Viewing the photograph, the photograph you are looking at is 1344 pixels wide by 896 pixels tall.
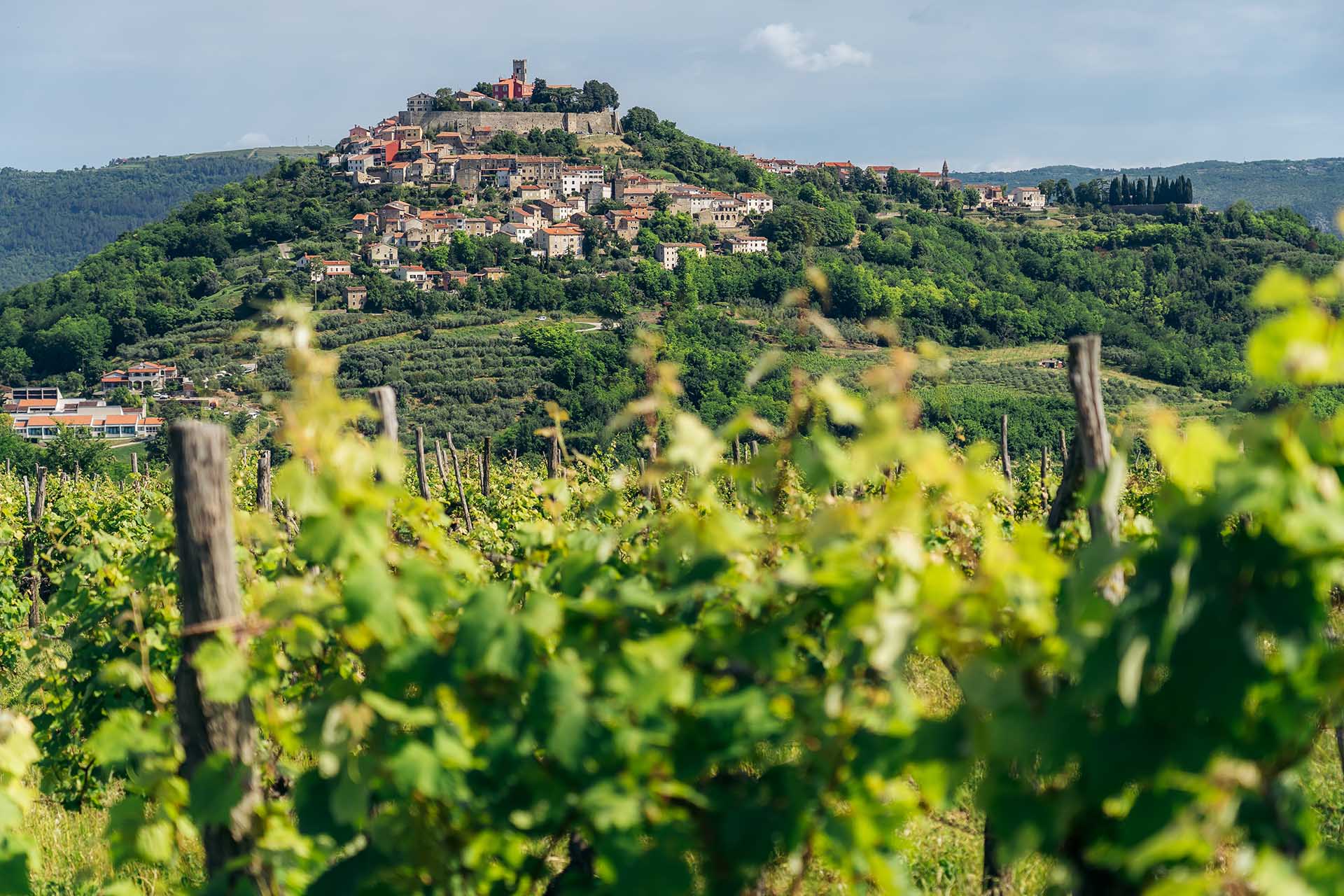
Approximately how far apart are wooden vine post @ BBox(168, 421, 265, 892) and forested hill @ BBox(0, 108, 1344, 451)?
35065mm

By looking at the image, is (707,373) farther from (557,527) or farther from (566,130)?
(566,130)

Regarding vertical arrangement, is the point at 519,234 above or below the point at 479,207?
below

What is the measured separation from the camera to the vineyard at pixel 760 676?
126 cm

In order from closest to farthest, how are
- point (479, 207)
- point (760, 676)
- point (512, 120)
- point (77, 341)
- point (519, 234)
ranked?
1. point (760, 676)
2. point (77, 341)
3. point (519, 234)
4. point (479, 207)
5. point (512, 120)

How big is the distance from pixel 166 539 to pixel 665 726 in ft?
9.00

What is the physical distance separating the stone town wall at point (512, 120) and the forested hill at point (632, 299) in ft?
52.2

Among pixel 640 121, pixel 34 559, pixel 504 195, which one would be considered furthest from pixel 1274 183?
pixel 34 559

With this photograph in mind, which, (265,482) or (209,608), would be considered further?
(265,482)

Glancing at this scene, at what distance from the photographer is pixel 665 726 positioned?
152 cm

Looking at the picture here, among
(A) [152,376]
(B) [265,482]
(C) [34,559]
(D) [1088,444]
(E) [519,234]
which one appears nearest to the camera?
(D) [1088,444]

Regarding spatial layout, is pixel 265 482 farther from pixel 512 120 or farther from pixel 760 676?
pixel 512 120

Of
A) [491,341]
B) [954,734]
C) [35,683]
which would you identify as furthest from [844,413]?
[491,341]

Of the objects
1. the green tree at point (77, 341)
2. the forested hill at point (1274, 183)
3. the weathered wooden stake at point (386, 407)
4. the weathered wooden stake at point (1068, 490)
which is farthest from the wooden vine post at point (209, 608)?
the forested hill at point (1274, 183)

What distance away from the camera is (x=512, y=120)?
101688 millimetres
